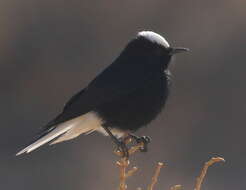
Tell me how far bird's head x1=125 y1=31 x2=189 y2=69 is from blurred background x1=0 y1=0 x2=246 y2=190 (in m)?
4.02

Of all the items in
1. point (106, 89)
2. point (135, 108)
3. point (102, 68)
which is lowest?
point (102, 68)

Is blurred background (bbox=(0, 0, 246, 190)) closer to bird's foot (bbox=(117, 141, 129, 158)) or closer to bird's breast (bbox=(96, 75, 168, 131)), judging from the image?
bird's breast (bbox=(96, 75, 168, 131))

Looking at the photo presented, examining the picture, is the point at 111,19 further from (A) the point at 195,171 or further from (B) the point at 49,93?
(A) the point at 195,171

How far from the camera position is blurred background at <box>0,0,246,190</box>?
1011cm

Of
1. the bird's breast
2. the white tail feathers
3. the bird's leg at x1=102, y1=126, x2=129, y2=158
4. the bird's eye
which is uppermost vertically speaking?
the bird's eye

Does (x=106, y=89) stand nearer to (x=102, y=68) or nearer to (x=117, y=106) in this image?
(x=117, y=106)

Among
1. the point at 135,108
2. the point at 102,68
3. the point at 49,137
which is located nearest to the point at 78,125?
the point at 49,137

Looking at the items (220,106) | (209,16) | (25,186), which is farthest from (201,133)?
(25,186)

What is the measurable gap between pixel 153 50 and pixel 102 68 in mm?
4748

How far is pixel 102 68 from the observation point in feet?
34.9

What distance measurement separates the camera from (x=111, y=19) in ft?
36.4

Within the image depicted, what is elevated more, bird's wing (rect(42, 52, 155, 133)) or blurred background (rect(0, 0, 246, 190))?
bird's wing (rect(42, 52, 155, 133))

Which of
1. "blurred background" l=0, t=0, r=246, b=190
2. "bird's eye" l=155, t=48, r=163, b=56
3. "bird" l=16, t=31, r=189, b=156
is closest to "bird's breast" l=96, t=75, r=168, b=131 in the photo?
"bird" l=16, t=31, r=189, b=156

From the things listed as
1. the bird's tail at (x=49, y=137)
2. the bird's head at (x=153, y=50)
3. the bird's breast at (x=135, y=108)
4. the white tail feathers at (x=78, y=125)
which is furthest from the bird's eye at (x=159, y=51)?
the bird's tail at (x=49, y=137)
